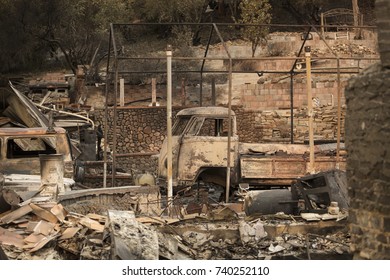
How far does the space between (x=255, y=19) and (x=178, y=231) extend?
26846 mm

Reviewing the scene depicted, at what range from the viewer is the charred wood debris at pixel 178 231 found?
388 inches

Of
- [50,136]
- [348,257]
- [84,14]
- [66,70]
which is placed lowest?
[348,257]

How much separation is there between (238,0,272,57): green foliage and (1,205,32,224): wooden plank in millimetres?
24151

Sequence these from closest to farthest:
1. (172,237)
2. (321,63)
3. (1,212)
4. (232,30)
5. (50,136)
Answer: (172,237) < (1,212) < (50,136) < (321,63) < (232,30)

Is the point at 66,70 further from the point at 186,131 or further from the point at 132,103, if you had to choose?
the point at 186,131

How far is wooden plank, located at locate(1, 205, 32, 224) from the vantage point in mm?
11242

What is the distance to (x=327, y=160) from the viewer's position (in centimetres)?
1731

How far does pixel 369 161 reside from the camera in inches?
292

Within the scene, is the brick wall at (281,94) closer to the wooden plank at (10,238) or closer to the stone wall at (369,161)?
the wooden plank at (10,238)

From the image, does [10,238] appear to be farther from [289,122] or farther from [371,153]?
[289,122]
